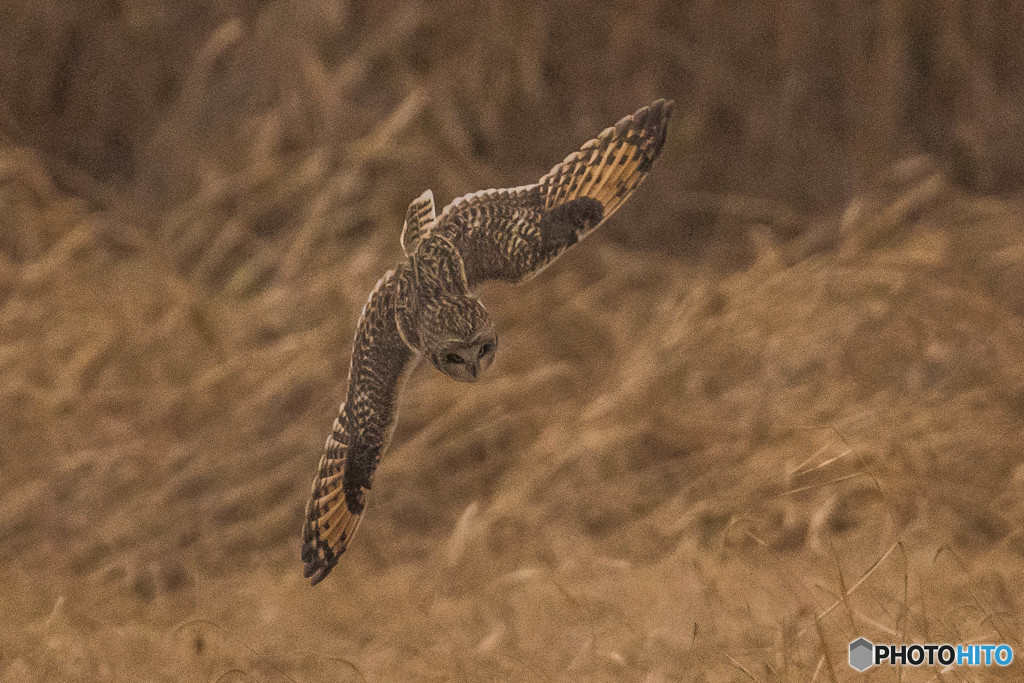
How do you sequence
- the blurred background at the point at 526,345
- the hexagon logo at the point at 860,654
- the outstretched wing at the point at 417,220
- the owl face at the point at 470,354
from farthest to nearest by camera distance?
the blurred background at the point at 526,345
the hexagon logo at the point at 860,654
the outstretched wing at the point at 417,220
the owl face at the point at 470,354

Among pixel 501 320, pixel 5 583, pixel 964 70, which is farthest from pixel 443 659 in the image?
pixel 964 70

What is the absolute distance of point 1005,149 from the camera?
216cm

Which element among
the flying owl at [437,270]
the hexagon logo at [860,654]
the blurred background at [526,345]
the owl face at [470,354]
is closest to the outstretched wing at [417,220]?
the flying owl at [437,270]

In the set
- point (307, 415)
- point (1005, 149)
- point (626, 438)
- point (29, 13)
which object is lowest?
point (626, 438)

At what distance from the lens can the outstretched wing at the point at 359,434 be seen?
74cm

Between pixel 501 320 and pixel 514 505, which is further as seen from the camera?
pixel 514 505

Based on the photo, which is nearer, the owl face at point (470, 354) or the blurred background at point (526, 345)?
the owl face at point (470, 354)

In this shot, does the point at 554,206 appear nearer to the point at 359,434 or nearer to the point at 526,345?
the point at 359,434

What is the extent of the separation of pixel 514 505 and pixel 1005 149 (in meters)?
1.21

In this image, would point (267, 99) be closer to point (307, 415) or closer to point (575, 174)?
point (307, 415)

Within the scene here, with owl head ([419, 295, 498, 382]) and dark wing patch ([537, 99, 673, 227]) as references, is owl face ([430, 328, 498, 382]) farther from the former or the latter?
dark wing patch ([537, 99, 673, 227])

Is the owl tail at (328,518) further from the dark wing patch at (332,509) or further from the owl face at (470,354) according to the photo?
the owl face at (470,354)

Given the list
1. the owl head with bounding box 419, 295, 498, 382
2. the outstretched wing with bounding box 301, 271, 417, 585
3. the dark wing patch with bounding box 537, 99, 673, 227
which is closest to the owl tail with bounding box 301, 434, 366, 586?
the outstretched wing with bounding box 301, 271, 417, 585

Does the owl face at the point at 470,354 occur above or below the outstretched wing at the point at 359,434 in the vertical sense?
above
